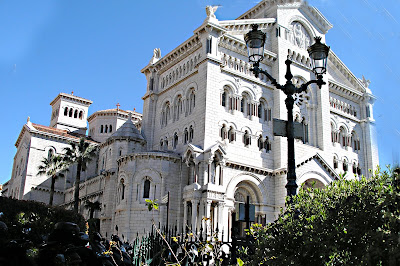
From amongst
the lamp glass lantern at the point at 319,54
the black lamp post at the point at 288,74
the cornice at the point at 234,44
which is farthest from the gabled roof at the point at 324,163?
the black lamp post at the point at 288,74

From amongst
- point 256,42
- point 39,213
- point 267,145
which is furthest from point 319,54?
point 267,145

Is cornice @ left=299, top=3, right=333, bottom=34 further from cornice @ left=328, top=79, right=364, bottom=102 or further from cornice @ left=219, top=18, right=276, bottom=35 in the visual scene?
cornice @ left=219, top=18, right=276, bottom=35

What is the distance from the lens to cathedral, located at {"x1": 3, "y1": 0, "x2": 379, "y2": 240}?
28.8m

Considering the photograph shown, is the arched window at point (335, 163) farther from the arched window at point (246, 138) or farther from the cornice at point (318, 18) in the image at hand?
the cornice at point (318, 18)

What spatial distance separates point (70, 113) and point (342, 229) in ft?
211

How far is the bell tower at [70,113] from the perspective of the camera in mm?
64500

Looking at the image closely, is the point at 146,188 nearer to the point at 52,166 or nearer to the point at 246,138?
the point at 246,138

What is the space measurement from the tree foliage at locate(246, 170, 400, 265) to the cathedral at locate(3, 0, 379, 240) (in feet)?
63.6

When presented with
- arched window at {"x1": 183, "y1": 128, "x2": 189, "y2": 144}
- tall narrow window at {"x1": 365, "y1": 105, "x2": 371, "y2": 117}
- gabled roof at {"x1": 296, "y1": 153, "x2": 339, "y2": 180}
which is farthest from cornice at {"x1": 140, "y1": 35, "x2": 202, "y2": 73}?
tall narrow window at {"x1": 365, "y1": 105, "x2": 371, "y2": 117}

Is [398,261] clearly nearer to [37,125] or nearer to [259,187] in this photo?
[259,187]

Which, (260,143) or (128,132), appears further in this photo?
(128,132)

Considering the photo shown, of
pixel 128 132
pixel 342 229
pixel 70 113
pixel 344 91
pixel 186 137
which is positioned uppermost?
pixel 70 113

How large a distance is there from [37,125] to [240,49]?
3081 cm

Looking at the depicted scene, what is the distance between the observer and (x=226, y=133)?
100 feet
